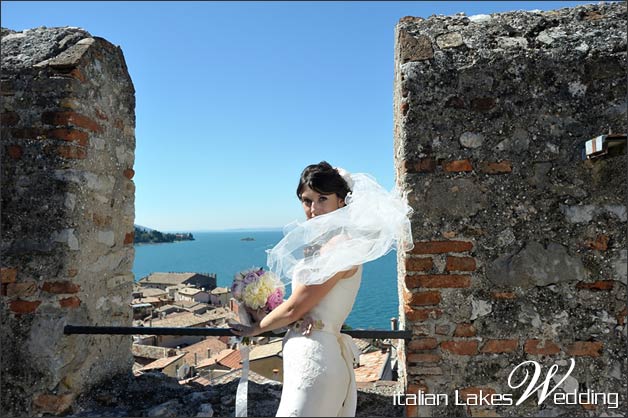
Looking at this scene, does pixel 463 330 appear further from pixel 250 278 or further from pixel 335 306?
pixel 250 278

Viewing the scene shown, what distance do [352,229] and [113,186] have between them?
6.74ft

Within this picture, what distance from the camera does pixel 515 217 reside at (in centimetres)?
267

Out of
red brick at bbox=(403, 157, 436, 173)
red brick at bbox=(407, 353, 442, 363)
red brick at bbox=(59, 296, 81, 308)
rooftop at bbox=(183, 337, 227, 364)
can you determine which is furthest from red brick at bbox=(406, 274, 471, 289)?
rooftop at bbox=(183, 337, 227, 364)

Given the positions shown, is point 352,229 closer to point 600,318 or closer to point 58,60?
point 600,318

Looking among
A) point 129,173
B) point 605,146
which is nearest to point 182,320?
point 129,173

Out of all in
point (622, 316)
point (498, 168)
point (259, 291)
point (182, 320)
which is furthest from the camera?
point (182, 320)

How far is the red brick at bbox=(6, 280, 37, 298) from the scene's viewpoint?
9.66 feet

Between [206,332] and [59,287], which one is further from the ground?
[59,287]

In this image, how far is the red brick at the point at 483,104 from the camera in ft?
8.91

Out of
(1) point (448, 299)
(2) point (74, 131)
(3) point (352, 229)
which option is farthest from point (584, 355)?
(2) point (74, 131)

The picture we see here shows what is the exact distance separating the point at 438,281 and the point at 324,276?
32.1 inches

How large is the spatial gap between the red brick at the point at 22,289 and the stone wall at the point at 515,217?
93.0 inches

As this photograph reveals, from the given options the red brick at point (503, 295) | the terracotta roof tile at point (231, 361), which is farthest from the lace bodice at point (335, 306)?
the terracotta roof tile at point (231, 361)

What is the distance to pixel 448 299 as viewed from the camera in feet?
8.75
